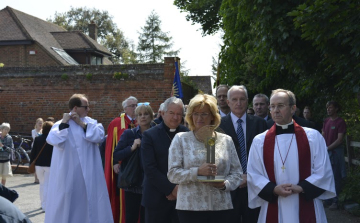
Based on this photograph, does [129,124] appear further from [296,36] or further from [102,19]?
[102,19]

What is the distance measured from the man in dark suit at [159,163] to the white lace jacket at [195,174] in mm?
698

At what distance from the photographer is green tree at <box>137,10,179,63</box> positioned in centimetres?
6206

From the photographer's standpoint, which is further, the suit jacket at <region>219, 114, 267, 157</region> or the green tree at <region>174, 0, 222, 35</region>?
the green tree at <region>174, 0, 222, 35</region>

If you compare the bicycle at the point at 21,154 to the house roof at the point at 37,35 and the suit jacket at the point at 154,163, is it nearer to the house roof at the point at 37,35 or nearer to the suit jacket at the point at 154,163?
the suit jacket at the point at 154,163

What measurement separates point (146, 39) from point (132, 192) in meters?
57.4

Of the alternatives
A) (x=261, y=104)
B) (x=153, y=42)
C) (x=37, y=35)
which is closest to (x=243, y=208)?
(x=261, y=104)

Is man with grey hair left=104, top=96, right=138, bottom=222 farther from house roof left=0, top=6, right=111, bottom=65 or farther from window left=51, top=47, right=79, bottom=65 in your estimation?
window left=51, top=47, right=79, bottom=65

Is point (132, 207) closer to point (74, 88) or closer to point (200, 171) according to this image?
point (200, 171)

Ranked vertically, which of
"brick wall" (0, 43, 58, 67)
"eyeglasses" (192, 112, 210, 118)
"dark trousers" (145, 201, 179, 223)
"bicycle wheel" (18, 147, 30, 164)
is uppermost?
"brick wall" (0, 43, 58, 67)

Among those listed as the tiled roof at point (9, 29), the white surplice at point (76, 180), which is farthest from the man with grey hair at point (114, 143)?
the tiled roof at point (9, 29)

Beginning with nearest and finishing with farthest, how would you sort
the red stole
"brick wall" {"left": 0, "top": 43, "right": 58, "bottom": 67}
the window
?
the red stole → "brick wall" {"left": 0, "top": 43, "right": 58, "bottom": 67} → the window

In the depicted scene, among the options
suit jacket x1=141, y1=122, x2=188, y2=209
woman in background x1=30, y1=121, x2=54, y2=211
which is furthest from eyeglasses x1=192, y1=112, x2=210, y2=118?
woman in background x1=30, y1=121, x2=54, y2=211

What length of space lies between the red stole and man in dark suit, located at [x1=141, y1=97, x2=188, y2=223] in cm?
107

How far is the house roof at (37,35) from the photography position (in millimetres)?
35406
